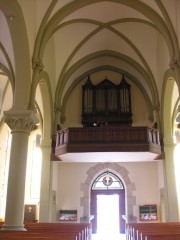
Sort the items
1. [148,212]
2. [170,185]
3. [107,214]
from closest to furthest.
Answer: [170,185] → [148,212] → [107,214]

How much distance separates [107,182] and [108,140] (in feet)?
12.0

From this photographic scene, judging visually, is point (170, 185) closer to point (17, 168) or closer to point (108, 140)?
point (108, 140)

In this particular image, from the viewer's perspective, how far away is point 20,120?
7.63m

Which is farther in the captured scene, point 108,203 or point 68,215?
point 108,203

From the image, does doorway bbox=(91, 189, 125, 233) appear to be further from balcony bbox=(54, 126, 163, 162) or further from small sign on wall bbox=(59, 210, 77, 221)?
balcony bbox=(54, 126, 163, 162)

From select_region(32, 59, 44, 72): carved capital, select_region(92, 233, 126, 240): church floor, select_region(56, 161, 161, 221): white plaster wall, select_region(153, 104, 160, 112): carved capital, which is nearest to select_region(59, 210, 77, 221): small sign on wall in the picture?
select_region(56, 161, 161, 221): white plaster wall

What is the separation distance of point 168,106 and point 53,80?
469 centimetres

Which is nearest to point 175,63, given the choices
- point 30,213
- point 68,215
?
point 68,215

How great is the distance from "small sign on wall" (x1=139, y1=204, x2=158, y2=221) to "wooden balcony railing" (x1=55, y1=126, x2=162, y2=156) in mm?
3057

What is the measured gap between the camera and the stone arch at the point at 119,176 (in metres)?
12.5

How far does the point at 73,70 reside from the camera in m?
12.3

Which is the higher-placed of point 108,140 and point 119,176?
point 108,140

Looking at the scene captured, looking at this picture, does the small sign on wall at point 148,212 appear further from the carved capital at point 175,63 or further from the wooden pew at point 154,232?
the carved capital at point 175,63

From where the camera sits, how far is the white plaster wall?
41.3 ft
